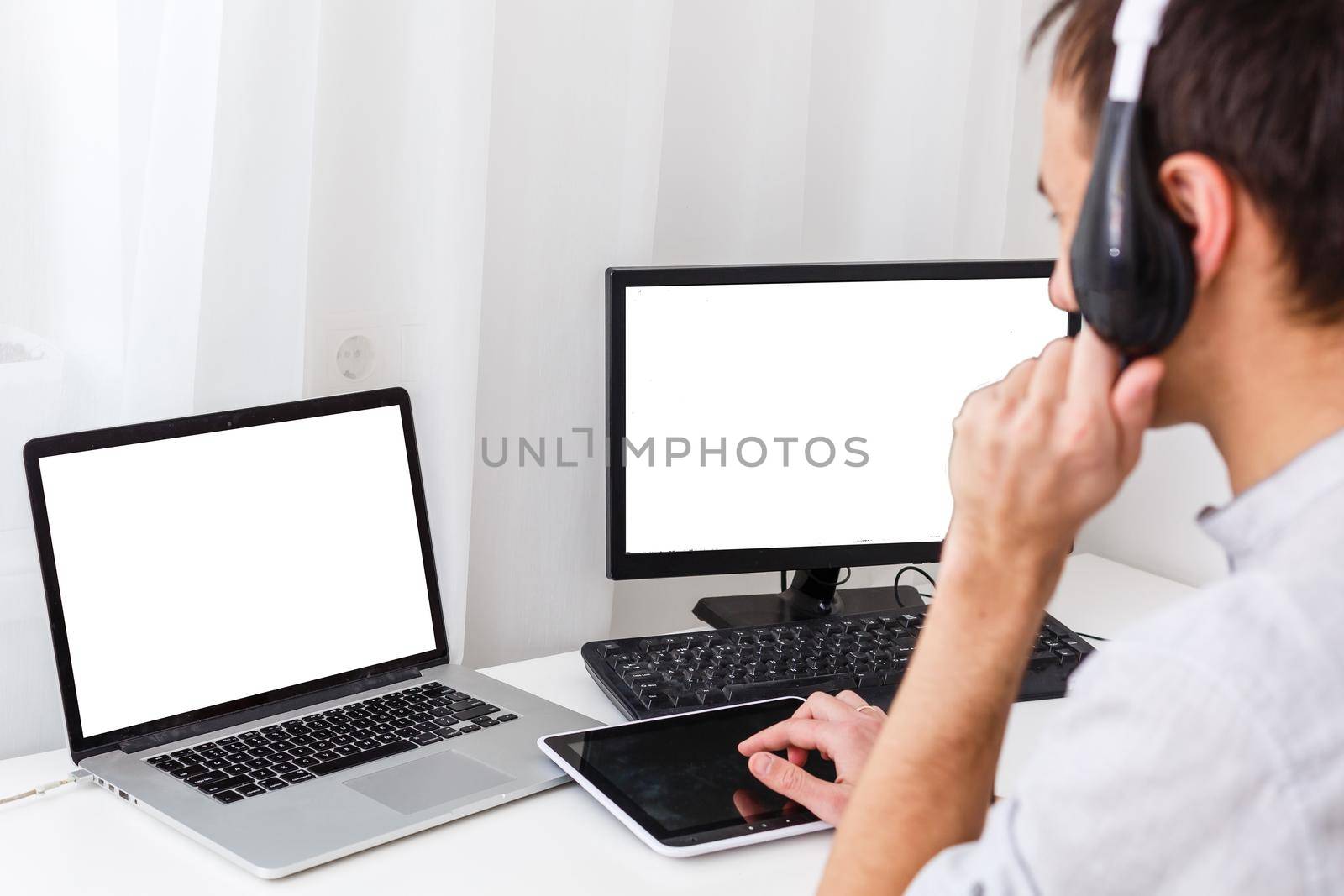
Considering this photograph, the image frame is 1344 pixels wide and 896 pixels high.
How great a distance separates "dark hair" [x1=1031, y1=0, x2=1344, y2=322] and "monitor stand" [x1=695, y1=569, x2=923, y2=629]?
85 centimetres

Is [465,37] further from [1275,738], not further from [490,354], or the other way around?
[1275,738]

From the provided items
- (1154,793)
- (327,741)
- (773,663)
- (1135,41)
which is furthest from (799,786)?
(1135,41)

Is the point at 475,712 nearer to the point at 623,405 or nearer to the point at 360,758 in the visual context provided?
the point at 360,758

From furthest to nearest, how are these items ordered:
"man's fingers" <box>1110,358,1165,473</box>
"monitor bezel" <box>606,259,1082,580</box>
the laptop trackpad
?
"monitor bezel" <box>606,259,1082,580</box> → the laptop trackpad → "man's fingers" <box>1110,358,1165,473</box>

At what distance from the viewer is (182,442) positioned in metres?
1.12

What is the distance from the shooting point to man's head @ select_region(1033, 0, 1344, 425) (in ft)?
2.00

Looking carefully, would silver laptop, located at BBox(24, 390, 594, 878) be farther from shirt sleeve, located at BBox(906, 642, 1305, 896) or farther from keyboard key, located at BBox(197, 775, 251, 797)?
shirt sleeve, located at BBox(906, 642, 1305, 896)

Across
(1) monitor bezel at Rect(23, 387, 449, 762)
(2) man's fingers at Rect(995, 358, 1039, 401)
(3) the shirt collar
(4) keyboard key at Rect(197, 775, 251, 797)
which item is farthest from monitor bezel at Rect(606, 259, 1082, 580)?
(3) the shirt collar

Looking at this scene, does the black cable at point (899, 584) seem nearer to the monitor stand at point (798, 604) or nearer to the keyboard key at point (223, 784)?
the monitor stand at point (798, 604)

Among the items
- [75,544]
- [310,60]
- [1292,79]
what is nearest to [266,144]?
[310,60]

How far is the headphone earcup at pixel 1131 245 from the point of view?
2.10 ft

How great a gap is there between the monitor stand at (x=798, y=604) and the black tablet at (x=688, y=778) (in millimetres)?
254

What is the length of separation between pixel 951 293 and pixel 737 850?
67cm

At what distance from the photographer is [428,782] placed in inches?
41.6
